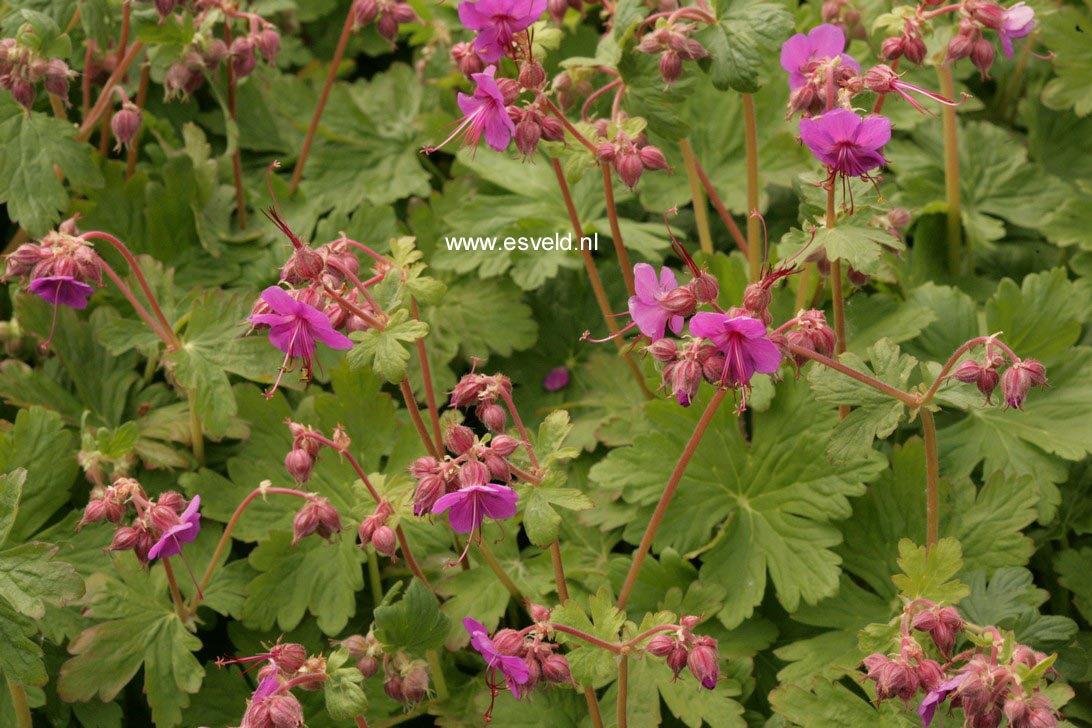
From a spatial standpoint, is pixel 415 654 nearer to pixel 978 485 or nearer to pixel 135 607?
pixel 135 607

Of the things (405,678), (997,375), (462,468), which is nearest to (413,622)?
(405,678)

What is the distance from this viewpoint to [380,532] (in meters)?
1.70

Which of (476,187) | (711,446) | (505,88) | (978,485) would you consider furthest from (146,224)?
(978,485)

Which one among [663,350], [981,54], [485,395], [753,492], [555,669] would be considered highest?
[981,54]

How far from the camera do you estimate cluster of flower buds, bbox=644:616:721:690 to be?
154 cm

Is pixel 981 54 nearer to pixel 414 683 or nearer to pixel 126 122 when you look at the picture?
pixel 414 683

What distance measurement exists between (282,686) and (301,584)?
538 millimetres

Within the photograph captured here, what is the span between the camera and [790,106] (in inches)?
67.5

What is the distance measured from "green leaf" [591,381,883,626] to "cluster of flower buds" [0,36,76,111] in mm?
1273

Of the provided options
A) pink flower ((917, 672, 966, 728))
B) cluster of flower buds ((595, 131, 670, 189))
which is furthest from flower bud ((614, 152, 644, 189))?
pink flower ((917, 672, 966, 728))

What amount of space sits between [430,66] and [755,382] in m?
1.41

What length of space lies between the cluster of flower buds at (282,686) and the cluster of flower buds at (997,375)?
1036 millimetres

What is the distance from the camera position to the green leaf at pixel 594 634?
5.33ft

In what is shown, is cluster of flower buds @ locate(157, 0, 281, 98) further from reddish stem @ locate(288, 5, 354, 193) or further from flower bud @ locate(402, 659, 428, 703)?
flower bud @ locate(402, 659, 428, 703)
